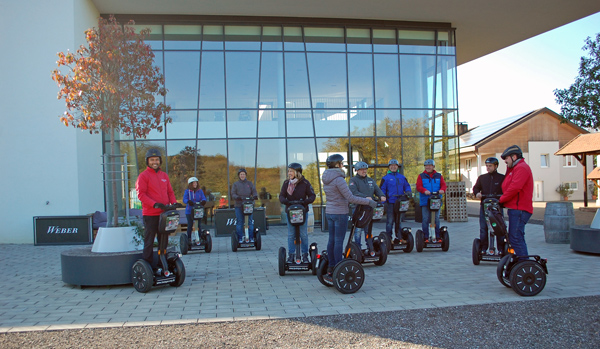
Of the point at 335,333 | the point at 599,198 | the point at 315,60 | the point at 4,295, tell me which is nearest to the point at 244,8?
the point at 315,60

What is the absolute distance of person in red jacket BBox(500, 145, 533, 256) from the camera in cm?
638

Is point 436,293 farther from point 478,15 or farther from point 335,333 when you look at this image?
point 478,15

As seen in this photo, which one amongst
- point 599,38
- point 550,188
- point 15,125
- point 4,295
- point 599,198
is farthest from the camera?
point 550,188

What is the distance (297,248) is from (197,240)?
4180 millimetres

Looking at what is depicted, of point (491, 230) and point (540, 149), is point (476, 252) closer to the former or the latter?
point (491, 230)

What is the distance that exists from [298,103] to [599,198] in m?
18.7

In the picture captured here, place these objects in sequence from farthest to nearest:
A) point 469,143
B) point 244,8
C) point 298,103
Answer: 1. point 469,143
2. point 298,103
3. point 244,8

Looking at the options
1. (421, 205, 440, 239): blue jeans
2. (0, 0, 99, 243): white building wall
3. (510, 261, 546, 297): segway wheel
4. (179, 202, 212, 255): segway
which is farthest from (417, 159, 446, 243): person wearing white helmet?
(0, 0, 99, 243): white building wall

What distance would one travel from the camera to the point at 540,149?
130 feet

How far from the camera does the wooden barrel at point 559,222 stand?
10695 mm

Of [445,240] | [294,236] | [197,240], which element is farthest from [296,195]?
[197,240]

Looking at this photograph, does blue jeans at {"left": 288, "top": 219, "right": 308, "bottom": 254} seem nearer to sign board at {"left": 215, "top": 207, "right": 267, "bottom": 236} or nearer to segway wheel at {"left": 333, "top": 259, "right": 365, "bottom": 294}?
segway wheel at {"left": 333, "top": 259, "right": 365, "bottom": 294}

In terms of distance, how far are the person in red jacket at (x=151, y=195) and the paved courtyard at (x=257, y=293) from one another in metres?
0.74

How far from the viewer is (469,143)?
42.4 metres
